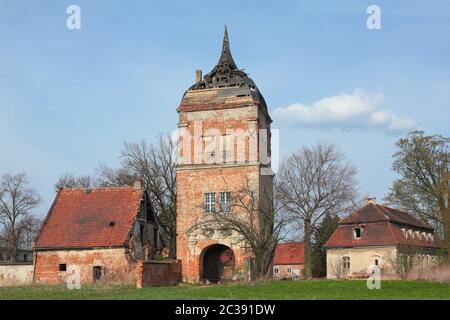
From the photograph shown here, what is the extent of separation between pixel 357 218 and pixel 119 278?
17978 mm

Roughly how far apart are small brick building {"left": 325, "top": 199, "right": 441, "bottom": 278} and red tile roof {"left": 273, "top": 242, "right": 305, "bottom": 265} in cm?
2645

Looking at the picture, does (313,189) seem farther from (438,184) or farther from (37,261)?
(37,261)

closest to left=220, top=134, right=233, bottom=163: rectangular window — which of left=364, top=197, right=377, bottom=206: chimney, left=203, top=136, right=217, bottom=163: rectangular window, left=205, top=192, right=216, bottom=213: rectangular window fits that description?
left=203, top=136, right=217, bottom=163: rectangular window

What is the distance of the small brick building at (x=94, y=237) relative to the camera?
114ft

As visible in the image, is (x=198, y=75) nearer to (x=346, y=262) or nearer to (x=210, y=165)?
(x=210, y=165)

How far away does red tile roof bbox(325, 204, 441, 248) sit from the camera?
41.3 metres

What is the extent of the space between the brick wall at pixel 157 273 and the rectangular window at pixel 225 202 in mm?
4216

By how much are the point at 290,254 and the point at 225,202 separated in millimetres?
35730

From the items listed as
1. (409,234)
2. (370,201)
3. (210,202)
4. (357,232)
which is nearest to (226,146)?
(210,202)

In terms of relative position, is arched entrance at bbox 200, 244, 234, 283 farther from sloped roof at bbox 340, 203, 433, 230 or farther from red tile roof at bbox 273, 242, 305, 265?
red tile roof at bbox 273, 242, 305, 265

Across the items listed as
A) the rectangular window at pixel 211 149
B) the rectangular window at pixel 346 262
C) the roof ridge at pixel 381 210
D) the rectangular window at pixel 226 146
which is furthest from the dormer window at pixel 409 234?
the rectangular window at pixel 211 149

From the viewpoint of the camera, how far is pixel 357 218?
43250mm

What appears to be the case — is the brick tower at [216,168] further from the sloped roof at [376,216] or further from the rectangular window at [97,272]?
the sloped roof at [376,216]
